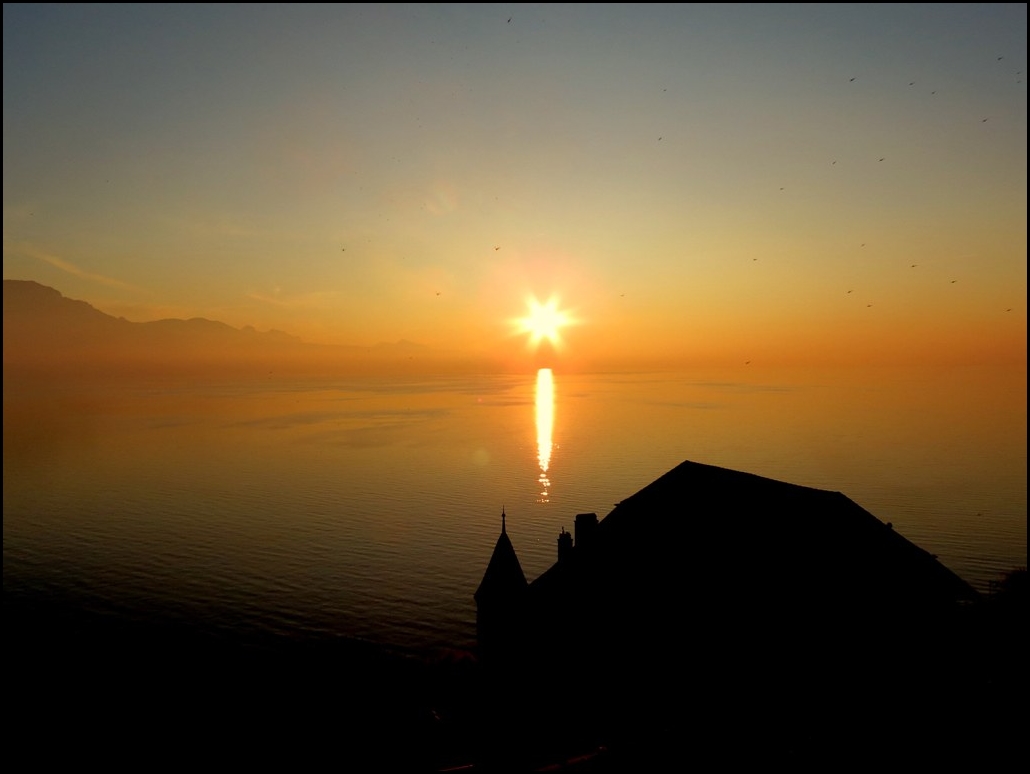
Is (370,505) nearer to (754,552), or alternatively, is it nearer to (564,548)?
(564,548)

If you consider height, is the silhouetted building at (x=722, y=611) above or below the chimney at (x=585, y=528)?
below

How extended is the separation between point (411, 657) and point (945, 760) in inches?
1360

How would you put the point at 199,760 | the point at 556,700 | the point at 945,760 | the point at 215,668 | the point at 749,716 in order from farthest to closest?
the point at 215,668
the point at 199,760
the point at 556,700
the point at 749,716
the point at 945,760

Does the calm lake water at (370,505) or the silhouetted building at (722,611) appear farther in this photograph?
the calm lake water at (370,505)

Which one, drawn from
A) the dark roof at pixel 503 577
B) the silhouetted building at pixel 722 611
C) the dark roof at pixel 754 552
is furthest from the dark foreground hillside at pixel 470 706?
the dark roof at pixel 503 577

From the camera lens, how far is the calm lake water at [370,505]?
5609 centimetres

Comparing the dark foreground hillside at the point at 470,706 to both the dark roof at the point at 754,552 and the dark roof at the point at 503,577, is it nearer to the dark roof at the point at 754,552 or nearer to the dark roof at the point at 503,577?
the dark roof at the point at 754,552

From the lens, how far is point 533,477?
116 metres

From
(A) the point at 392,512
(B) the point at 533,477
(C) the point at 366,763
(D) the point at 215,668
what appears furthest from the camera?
(B) the point at 533,477

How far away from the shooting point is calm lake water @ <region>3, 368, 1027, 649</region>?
56094 mm

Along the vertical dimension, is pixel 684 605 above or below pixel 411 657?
above

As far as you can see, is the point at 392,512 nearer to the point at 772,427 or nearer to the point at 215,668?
the point at 215,668

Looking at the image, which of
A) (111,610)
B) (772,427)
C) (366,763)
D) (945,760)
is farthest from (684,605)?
(772,427)

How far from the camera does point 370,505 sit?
298ft
